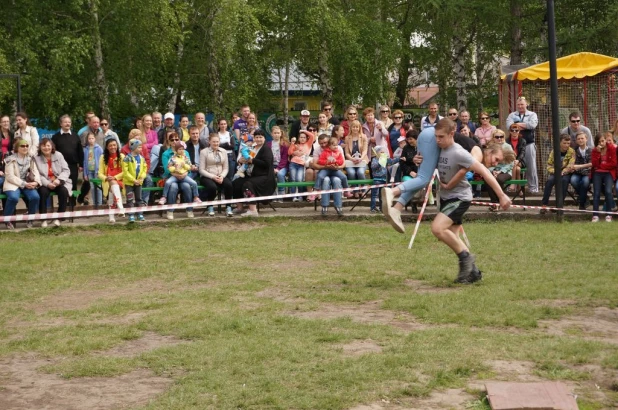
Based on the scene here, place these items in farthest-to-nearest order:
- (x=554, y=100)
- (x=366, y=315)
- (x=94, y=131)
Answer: (x=94, y=131), (x=554, y=100), (x=366, y=315)

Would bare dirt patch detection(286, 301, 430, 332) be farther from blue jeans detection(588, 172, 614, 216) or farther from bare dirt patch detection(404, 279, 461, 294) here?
blue jeans detection(588, 172, 614, 216)

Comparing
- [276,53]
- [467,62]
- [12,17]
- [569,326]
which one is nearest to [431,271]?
[569,326]

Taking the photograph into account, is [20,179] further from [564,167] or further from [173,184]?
[564,167]

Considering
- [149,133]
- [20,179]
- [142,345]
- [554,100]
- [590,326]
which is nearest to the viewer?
[142,345]

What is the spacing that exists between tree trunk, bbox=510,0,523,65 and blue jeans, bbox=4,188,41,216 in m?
17.1

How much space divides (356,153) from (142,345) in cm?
1014

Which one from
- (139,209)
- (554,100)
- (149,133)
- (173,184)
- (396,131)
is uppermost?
(554,100)

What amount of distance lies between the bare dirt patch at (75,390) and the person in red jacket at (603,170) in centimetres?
1053

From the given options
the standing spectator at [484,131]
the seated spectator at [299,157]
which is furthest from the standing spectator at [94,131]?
the standing spectator at [484,131]

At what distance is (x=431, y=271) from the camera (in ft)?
39.2

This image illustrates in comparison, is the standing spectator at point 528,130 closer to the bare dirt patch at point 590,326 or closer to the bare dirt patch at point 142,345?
the bare dirt patch at point 590,326

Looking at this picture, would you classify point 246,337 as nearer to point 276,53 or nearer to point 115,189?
point 115,189

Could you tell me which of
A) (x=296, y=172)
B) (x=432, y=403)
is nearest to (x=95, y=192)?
(x=296, y=172)

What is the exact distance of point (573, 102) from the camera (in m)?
20.4
